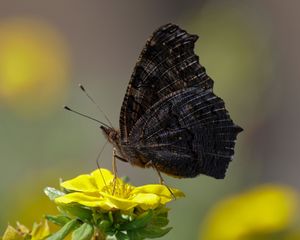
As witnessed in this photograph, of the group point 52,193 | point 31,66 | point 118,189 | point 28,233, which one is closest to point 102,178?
point 118,189

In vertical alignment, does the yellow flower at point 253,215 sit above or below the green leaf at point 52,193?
below

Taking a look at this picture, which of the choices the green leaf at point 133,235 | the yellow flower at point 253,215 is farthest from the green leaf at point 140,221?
the yellow flower at point 253,215

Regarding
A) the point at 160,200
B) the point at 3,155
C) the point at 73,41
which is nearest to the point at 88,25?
the point at 73,41

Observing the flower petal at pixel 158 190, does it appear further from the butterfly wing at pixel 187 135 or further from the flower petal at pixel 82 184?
the butterfly wing at pixel 187 135

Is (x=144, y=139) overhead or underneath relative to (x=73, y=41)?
underneath

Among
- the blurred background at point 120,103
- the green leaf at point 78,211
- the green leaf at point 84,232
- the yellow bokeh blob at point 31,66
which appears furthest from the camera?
the yellow bokeh blob at point 31,66

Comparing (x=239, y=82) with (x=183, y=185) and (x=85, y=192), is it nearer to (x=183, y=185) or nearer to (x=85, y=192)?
(x=183, y=185)
